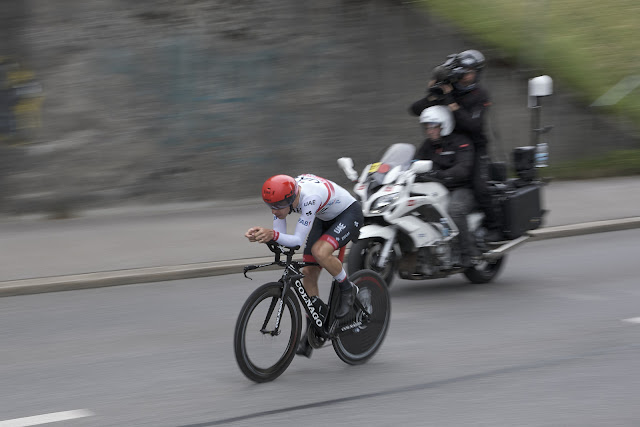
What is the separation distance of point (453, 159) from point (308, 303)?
3482 millimetres

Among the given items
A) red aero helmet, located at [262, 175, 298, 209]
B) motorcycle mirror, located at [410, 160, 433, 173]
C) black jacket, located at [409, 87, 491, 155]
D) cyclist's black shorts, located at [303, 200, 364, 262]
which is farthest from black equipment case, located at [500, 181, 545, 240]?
red aero helmet, located at [262, 175, 298, 209]

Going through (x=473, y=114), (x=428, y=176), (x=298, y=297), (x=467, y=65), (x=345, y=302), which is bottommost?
(x=428, y=176)

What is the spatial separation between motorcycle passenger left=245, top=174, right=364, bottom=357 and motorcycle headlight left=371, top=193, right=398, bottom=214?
6.20ft

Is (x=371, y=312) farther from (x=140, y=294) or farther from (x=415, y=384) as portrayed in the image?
(x=140, y=294)

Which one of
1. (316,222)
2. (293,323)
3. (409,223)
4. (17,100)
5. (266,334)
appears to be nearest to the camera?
(266,334)

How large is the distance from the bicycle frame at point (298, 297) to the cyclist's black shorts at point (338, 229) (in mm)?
206

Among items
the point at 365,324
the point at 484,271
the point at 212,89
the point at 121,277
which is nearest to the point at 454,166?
the point at 484,271

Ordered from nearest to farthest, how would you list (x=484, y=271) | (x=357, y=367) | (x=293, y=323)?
(x=293, y=323) → (x=357, y=367) → (x=484, y=271)

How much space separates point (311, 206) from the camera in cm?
602

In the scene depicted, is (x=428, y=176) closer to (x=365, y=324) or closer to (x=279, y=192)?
(x=365, y=324)

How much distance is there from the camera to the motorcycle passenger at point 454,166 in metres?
9.05

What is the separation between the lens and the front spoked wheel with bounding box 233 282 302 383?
19.0ft

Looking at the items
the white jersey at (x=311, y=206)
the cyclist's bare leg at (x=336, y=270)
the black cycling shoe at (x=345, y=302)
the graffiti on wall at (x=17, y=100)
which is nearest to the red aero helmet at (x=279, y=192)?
the white jersey at (x=311, y=206)

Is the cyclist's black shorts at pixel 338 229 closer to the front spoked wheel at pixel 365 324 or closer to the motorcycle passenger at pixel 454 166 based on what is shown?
the front spoked wheel at pixel 365 324
